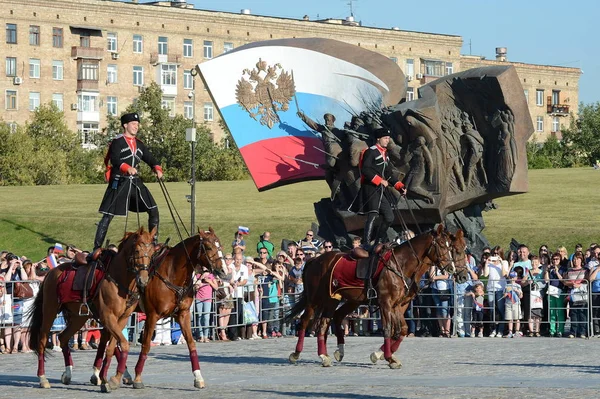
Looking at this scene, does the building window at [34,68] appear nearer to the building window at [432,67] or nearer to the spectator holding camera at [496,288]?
the building window at [432,67]

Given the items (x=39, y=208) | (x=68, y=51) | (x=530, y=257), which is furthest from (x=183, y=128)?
(x=530, y=257)

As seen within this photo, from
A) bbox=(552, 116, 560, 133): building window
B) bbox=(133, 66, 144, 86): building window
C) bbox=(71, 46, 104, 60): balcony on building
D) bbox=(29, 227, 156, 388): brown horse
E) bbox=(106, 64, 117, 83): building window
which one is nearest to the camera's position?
bbox=(29, 227, 156, 388): brown horse

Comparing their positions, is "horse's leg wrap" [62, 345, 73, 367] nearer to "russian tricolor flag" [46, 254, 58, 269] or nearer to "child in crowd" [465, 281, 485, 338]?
"russian tricolor flag" [46, 254, 58, 269]

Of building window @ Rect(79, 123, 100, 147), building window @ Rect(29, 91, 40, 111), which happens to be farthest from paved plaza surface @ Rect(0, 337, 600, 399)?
building window @ Rect(29, 91, 40, 111)

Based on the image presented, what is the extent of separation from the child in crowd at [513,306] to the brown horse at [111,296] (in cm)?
1019

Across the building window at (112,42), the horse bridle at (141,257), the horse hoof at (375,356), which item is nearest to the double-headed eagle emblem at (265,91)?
the horse hoof at (375,356)

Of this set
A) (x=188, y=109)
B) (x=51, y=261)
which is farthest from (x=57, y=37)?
(x=51, y=261)

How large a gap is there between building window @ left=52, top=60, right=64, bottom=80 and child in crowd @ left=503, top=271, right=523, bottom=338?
66.9 metres

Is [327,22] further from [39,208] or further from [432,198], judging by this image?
[432,198]

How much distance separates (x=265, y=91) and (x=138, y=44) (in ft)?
201

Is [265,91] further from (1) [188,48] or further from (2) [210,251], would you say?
(1) [188,48]

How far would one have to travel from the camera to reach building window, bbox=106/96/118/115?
8912 cm

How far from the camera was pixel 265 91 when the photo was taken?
29.8 meters

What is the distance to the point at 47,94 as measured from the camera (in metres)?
86.9
